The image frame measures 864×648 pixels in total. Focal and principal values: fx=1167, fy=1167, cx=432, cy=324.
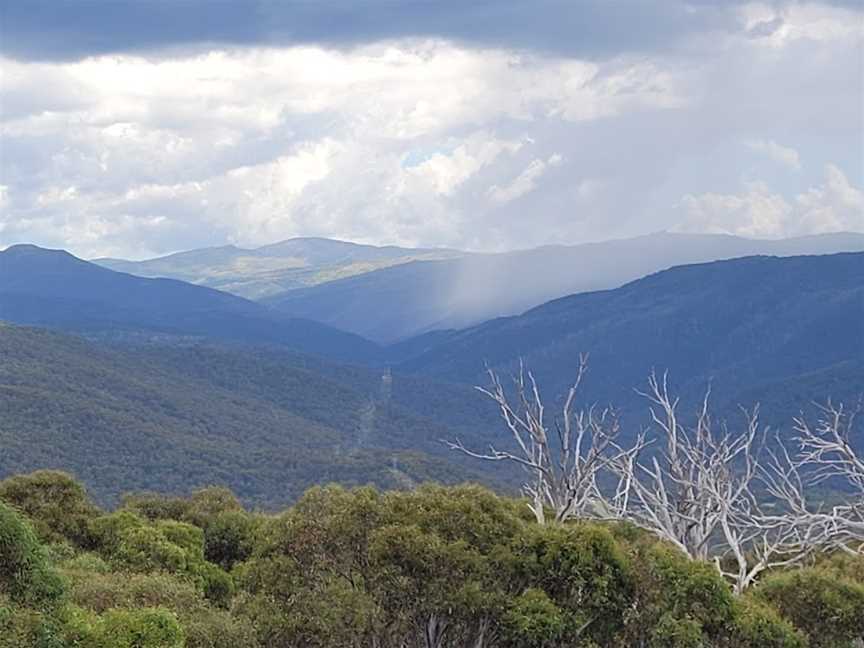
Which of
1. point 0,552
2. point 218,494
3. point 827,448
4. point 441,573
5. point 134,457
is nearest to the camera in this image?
point 0,552

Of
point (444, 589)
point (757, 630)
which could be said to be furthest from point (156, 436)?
point (757, 630)

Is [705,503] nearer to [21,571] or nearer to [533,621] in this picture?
[533,621]

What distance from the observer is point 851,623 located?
963 inches

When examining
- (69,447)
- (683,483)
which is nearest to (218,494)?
(683,483)

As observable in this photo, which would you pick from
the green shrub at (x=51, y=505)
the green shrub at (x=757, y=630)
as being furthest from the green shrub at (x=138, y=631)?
the green shrub at (x=51, y=505)

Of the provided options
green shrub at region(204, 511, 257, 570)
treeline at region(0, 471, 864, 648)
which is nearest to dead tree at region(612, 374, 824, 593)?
treeline at region(0, 471, 864, 648)

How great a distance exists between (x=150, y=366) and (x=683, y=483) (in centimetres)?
17638

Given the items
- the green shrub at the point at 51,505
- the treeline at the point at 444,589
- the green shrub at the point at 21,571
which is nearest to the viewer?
the green shrub at the point at 21,571

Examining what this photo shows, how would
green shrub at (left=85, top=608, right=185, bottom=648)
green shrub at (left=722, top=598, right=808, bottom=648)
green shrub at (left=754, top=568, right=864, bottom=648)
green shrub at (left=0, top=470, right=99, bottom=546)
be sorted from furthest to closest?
1. green shrub at (left=0, top=470, right=99, bottom=546)
2. green shrub at (left=754, top=568, right=864, bottom=648)
3. green shrub at (left=722, top=598, right=808, bottom=648)
4. green shrub at (left=85, top=608, right=185, bottom=648)

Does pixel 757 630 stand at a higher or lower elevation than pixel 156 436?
higher

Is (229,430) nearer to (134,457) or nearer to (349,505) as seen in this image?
(134,457)

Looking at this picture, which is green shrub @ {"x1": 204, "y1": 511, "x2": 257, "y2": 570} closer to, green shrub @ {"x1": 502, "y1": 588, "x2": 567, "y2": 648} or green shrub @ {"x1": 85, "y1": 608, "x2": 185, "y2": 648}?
green shrub @ {"x1": 502, "y1": 588, "x2": 567, "y2": 648}

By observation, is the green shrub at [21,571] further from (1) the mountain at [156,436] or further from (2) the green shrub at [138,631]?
(1) the mountain at [156,436]

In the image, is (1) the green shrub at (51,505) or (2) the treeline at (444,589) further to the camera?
(1) the green shrub at (51,505)
